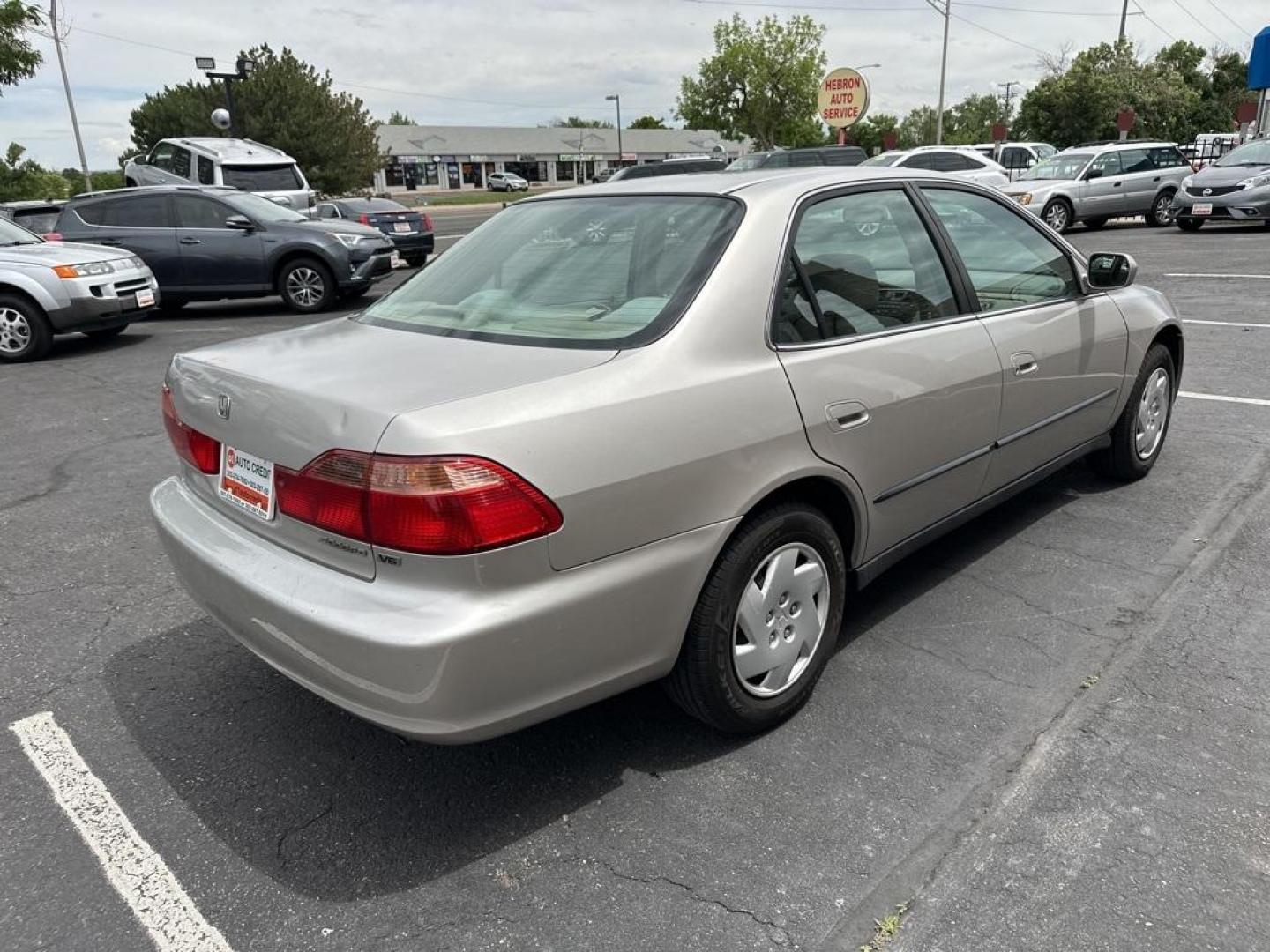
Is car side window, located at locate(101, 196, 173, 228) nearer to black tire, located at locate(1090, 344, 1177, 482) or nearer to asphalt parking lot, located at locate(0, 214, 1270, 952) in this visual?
asphalt parking lot, located at locate(0, 214, 1270, 952)

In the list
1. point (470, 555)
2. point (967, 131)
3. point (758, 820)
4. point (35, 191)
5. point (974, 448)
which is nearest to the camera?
point (470, 555)

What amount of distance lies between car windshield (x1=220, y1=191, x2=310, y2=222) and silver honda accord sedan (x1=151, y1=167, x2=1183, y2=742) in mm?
9144

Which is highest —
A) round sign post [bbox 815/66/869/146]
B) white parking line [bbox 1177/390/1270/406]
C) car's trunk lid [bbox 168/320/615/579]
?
round sign post [bbox 815/66/869/146]

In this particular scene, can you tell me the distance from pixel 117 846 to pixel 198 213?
10857 mm

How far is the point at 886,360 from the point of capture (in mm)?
2863

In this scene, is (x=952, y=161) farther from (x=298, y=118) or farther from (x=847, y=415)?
(x=298, y=118)

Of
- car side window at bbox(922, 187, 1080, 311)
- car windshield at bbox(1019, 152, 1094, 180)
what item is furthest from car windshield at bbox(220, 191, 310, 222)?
car windshield at bbox(1019, 152, 1094, 180)

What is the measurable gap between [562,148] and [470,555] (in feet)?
305

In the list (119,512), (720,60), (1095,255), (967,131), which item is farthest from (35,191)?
(967,131)

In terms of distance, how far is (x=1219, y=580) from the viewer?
3533 mm

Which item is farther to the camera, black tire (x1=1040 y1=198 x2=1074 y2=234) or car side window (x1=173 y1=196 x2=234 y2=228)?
black tire (x1=1040 y1=198 x2=1074 y2=234)

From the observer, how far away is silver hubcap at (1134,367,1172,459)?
451cm

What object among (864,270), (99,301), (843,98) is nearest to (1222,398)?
(864,270)

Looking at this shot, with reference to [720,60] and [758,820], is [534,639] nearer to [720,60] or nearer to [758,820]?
[758,820]
